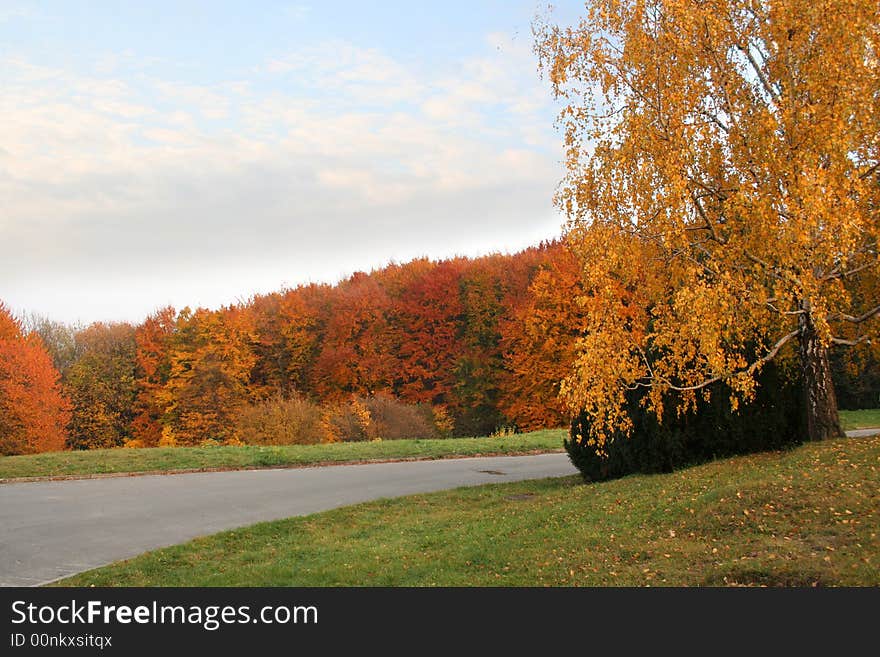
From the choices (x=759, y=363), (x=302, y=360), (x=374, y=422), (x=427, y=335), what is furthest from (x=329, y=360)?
(x=759, y=363)

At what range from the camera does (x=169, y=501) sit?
1381 cm

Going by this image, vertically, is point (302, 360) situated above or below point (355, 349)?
below

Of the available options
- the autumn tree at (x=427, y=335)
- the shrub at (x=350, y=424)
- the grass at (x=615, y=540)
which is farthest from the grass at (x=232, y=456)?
the autumn tree at (x=427, y=335)

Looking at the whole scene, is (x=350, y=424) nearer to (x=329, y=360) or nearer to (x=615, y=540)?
(x=329, y=360)

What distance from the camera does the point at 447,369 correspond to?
42625 mm

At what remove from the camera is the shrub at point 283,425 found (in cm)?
2798

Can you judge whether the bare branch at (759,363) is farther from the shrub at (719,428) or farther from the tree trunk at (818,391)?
the shrub at (719,428)

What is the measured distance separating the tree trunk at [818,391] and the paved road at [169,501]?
6.33 meters

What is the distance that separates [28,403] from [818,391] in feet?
122

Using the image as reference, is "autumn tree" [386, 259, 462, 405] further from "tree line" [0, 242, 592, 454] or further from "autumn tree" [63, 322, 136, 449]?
"autumn tree" [63, 322, 136, 449]

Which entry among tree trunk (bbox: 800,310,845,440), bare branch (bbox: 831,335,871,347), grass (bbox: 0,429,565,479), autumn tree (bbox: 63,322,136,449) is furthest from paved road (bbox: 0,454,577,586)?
autumn tree (bbox: 63,322,136,449)

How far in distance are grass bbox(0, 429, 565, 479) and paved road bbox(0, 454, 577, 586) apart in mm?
988
